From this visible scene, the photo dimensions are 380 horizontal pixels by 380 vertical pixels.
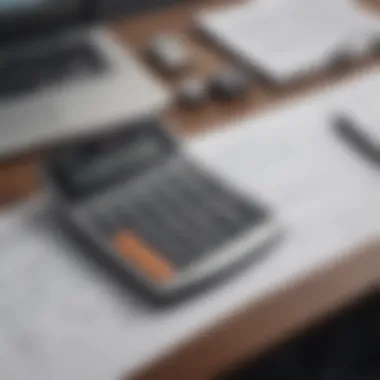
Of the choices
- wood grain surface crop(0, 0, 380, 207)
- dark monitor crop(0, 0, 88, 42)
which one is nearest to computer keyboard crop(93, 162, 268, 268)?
wood grain surface crop(0, 0, 380, 207)

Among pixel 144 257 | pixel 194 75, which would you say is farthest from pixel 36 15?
pixel 144 257

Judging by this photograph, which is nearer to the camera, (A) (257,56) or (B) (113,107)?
(B) (113,107)

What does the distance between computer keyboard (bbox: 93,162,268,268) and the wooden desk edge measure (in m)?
0.07

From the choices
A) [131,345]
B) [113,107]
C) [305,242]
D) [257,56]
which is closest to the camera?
[131,345]

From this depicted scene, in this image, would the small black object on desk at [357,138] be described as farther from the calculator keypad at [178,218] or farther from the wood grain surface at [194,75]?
the calculator keypad at [178,218]

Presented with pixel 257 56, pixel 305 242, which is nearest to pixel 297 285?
pixel 305 242

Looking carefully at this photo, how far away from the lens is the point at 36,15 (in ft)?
2.82

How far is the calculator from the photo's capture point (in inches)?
27.3

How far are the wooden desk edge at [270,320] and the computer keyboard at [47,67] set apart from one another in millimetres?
353

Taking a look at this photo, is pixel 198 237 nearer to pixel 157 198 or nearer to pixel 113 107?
pixel 157 198

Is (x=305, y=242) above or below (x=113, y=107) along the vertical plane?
below

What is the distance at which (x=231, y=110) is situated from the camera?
36.0 inches

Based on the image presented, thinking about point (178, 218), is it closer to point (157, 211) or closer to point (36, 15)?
point (157, 211)

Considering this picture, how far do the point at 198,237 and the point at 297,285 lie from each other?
10 centimetres
